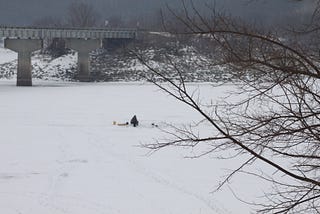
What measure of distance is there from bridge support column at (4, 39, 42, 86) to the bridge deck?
0.87 meters

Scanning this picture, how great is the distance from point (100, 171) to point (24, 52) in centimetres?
4588

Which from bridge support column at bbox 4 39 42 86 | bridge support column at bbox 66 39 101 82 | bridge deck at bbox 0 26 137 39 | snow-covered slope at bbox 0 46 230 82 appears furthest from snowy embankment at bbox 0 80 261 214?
snow-covered slope at bbox 0 46 230 82

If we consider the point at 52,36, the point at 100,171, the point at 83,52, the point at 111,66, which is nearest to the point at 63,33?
the point at 52,36

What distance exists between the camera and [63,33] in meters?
68.5

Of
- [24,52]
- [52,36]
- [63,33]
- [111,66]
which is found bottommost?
[111,66]

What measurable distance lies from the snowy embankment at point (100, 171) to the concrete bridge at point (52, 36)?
27.5 m

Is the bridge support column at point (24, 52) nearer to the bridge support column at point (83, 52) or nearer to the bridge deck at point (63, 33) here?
the bridge deck at point (63, 33)

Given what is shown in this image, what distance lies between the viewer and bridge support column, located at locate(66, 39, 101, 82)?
69188 millimetres

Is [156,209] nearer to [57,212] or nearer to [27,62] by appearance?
[57,212]

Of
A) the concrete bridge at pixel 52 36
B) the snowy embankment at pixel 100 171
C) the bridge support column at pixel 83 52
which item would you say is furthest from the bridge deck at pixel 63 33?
the snowy embankment at pixel 100 171

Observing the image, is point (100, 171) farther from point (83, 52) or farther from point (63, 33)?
point (83, 52)

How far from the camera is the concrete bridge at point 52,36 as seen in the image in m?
60.4

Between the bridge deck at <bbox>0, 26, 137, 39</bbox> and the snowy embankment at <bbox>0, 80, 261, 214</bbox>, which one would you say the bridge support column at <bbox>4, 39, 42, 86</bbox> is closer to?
the bridge deck at <bbox>0, 26, 137, 39</bbox>

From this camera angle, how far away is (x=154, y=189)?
1619 cm
